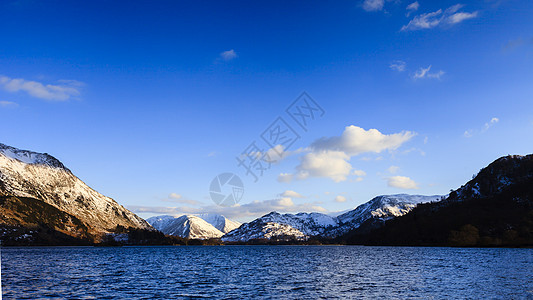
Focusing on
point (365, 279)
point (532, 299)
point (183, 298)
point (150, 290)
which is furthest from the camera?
point (365, 279)

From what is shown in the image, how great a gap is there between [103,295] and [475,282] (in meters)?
72.2

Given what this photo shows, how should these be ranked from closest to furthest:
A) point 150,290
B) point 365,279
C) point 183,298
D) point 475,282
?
point 183,298, point 150,290, point 475,282, point 365,279

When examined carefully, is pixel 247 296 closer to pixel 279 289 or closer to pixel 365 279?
pixel 279 289

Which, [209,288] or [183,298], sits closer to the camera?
[183,298]

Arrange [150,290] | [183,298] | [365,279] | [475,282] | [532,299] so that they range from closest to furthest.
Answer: [532,299]
[183,298]
[150,290]
[475,282]
[365,279]

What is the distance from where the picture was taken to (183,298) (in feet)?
189

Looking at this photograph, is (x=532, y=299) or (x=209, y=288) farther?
(x=209, y=288)

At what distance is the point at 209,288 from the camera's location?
68.8 metres

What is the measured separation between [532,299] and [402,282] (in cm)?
2521

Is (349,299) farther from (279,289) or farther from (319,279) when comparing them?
(319,279)

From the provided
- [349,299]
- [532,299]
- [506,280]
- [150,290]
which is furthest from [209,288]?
[506,280]

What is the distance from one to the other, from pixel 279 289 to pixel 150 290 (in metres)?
24.0

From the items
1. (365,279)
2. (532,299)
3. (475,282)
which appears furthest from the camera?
(365,279)

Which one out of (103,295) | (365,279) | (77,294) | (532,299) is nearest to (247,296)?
(103,295)
